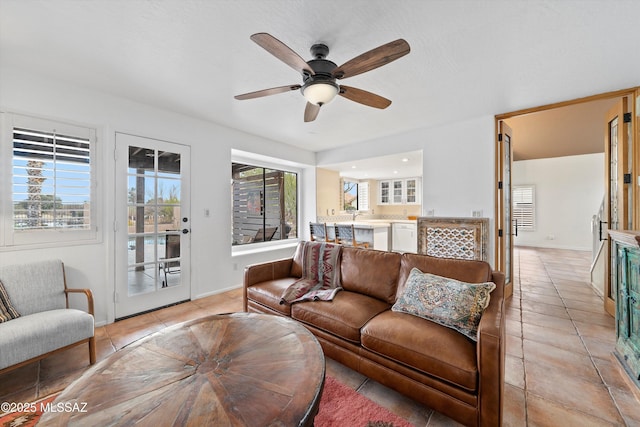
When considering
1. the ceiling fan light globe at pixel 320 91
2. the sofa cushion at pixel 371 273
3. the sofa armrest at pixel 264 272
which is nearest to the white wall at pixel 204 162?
the sofa armrest at pixel 264 272

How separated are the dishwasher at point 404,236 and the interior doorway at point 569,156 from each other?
1.86 metres

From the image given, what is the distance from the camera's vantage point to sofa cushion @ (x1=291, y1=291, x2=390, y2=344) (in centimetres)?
185

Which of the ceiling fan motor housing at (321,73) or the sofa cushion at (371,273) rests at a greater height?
the ceiling fan motor housing at (321,73)

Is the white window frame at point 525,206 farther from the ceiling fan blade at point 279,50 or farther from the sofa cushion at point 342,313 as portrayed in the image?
the ceiling fan blade at point 279,50

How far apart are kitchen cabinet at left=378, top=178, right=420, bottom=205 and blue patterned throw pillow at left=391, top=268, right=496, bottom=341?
5.77 m

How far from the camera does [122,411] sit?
90cm

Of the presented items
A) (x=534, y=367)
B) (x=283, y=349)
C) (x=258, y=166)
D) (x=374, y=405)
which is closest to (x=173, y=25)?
(x=283, y=349)

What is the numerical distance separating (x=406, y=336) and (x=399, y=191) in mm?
6515

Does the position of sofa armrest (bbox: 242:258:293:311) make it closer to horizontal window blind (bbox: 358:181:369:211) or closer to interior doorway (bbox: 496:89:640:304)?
interior doorway (bbox: 496:89:640:304)

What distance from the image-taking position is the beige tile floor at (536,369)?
156cm

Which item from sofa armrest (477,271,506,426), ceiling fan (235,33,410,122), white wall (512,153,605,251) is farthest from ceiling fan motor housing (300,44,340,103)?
white wall (512,153,605,251)

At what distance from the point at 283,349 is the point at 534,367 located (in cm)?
210

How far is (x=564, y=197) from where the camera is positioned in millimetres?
7051

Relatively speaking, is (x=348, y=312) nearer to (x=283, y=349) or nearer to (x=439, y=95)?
(x=283, y=349)
